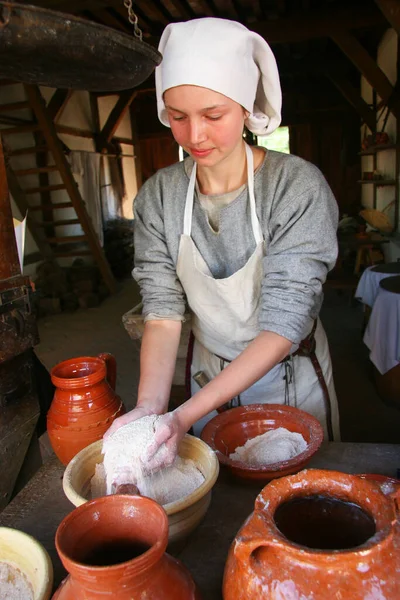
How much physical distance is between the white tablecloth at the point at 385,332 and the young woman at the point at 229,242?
2.03 meters

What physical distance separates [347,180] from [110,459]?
10.5m

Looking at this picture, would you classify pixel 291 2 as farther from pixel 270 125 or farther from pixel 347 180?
pixel 347 180

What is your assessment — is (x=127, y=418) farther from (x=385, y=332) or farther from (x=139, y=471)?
(x=385, y=332)

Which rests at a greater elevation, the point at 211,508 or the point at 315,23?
the point at 315,23

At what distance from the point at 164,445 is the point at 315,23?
557 centimetres

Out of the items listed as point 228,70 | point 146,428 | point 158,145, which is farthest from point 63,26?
point 158,145

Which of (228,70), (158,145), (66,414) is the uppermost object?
(158,145)

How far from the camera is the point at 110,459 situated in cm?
99

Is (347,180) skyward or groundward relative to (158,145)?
groundward

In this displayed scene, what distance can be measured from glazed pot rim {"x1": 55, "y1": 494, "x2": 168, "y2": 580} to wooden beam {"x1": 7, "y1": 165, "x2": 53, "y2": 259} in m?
6.34

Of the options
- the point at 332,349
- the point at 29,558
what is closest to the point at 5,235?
the point at 29,558

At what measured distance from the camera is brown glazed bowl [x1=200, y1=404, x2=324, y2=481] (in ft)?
3.79

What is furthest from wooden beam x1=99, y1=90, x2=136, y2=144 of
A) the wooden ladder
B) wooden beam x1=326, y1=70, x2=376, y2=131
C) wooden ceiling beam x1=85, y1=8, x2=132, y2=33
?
wooden beam x1=326, y1=70, x2=376, y2=131

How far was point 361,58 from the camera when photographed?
5539 mm
